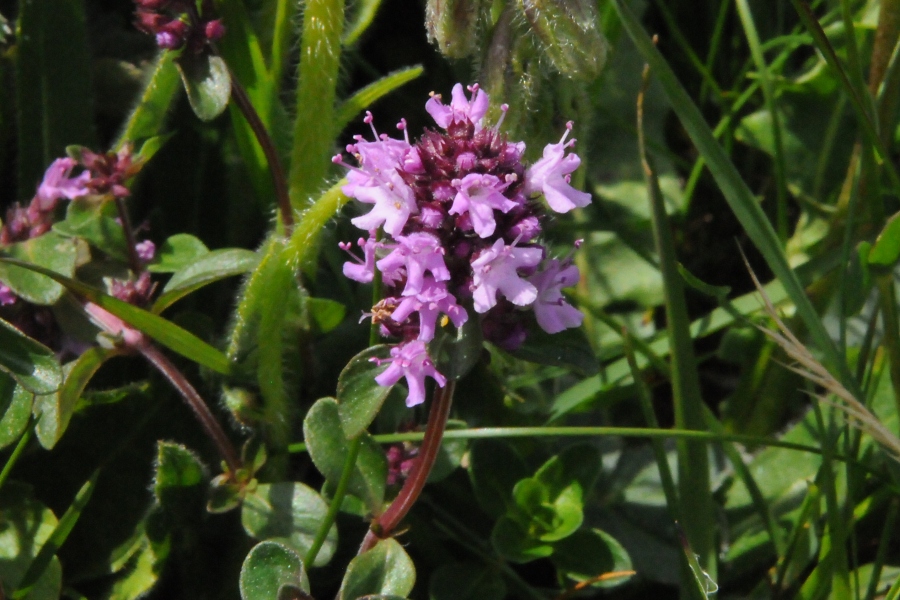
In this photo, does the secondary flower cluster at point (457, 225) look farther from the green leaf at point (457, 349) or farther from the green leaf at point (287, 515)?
the green leaf at point (287, 515)

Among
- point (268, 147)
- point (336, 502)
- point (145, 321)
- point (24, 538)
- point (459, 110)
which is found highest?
point (459, 110)

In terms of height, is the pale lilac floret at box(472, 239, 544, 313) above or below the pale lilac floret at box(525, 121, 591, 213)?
below

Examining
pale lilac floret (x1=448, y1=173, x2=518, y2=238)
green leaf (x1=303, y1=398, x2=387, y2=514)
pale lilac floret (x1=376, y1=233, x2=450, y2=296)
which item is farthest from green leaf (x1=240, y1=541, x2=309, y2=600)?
pale lilac floret (x1=448, y1=173, x2=518, y2=238)

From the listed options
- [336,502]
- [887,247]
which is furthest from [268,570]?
[887,247]

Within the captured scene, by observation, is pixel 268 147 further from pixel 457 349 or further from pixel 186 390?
pixel 457 349

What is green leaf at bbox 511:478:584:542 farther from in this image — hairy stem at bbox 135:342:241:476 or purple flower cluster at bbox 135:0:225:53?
purple flower cluster at bbox 135:0:225:53

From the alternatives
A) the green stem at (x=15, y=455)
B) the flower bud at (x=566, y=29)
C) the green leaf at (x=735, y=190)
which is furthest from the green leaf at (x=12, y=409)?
the green leaf at (x=735, y=190)
